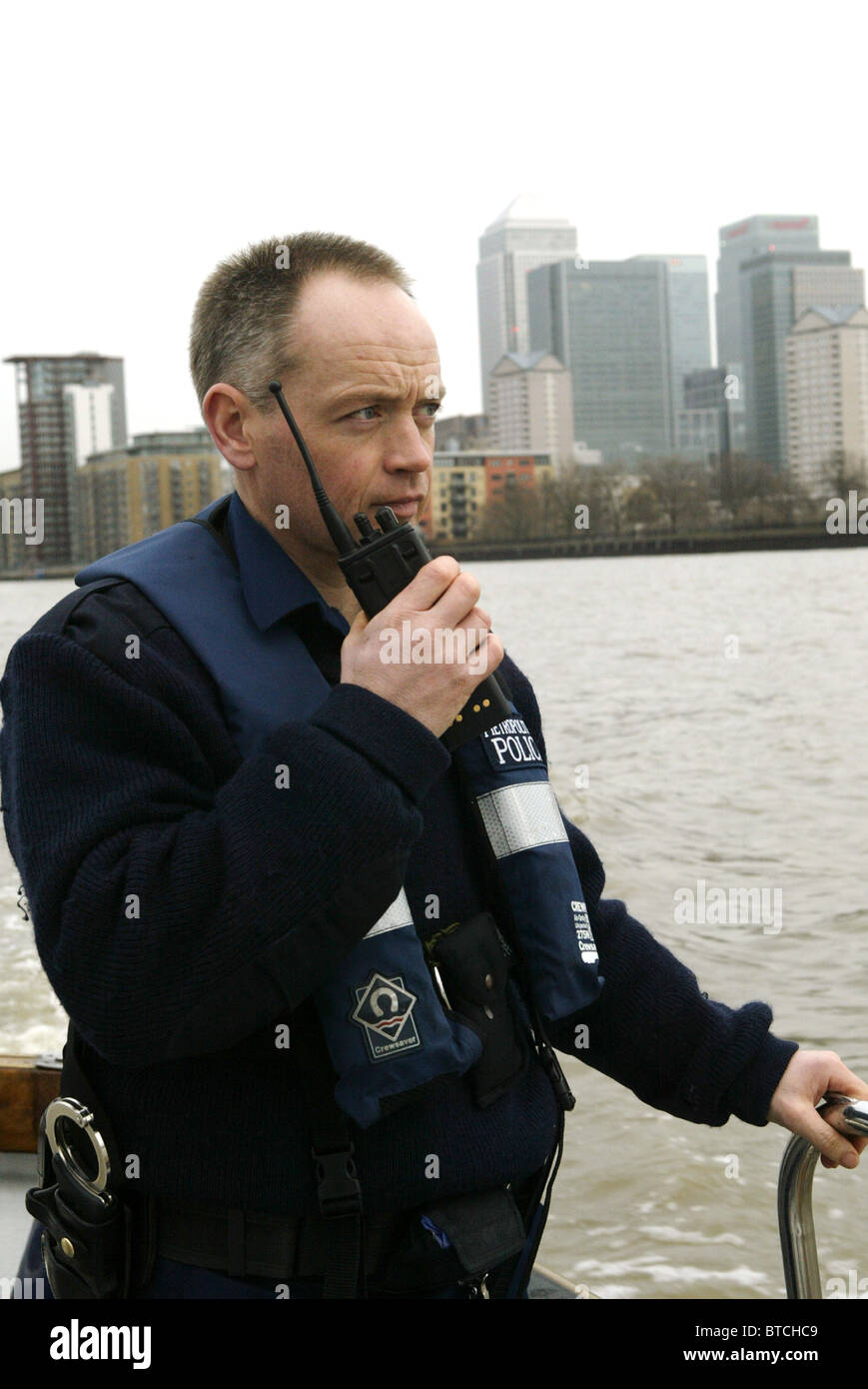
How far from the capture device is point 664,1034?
2115 mm

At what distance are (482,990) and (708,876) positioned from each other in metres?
14.4

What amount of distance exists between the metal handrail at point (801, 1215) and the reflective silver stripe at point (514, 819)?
1.76 ft

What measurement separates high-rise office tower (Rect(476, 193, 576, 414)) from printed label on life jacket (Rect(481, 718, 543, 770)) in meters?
119

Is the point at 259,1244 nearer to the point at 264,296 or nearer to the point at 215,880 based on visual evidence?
the point at 215,880

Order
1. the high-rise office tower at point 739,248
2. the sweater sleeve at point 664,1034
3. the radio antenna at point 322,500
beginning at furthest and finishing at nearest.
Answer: the high-rise office tower at point 739,248 → the sweater sleeve at point 664,1034 → the radio antenna at point 322,500

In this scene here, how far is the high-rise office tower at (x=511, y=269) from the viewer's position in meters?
120

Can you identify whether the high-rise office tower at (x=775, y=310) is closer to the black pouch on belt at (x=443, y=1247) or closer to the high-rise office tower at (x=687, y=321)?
the high-rise office tower at (x=687, y=321)

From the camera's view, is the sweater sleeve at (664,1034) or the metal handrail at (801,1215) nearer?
the metal handrail at (801,1215)

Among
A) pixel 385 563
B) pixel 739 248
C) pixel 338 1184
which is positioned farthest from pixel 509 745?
pixel 739 248

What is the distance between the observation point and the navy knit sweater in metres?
1.50

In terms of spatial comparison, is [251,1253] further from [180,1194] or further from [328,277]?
[328,277]

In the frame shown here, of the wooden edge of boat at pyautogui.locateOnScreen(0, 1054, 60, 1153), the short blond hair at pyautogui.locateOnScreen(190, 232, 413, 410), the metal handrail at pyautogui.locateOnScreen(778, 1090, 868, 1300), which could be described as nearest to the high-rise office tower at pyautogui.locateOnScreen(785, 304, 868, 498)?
the wooden edge of boat at pyautogui.locateOnScreen(0, 1054, 60, 1153)

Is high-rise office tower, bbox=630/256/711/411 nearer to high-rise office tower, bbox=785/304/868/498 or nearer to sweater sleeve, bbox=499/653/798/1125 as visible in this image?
high-rise office tower, bbox=785/304/868/498

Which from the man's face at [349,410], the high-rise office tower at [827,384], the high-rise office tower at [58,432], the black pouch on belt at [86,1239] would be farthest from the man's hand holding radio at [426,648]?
the high-rise office tower at [827,384]
